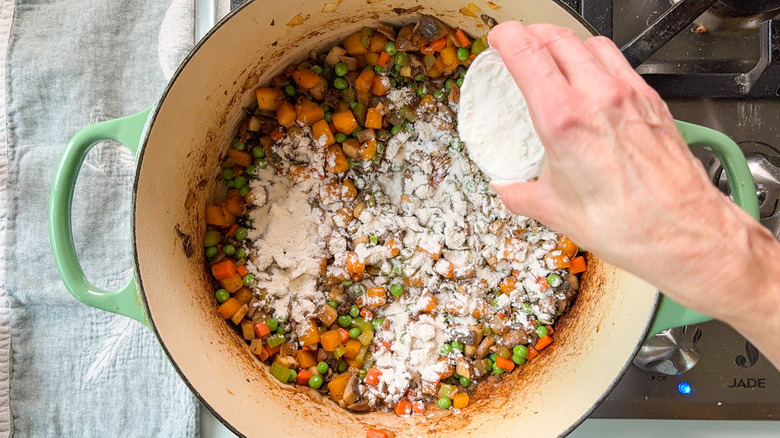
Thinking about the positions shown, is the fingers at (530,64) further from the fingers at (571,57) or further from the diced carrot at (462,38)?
the diced carrot at (462,38)

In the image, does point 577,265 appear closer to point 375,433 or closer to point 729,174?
point 729,174

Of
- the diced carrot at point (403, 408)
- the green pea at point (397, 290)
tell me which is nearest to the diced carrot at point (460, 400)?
the diced carrot at point (403, 408)

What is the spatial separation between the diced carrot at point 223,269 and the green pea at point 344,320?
35cm

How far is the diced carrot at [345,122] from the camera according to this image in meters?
1.75

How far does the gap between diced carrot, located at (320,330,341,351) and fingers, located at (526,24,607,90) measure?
42.5 inches

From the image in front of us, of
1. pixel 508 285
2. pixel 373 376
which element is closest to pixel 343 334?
pixel 373 376

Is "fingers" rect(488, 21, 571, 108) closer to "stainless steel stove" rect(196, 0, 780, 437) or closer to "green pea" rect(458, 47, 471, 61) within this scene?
"green pea" rect(458, 47, 471, 61)

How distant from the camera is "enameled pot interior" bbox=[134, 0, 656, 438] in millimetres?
1403

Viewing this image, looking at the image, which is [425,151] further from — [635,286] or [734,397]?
[734,397]

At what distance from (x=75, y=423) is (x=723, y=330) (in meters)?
1.97

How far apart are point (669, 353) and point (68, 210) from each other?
1.59 metres

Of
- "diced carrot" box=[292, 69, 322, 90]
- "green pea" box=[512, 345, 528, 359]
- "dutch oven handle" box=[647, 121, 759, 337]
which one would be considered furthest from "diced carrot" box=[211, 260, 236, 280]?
"dutch oven handle" box=[647, 121, 759, 337]

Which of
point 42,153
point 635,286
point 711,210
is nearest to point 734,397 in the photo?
point 635,286

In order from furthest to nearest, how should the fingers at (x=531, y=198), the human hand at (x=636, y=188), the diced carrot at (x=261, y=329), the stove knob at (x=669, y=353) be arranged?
the diced carrot at (x=261, y=329)
the stove knob at (x=669, y=353)
the fingers at (x=531, y=198)
the human hand at (x=636, y=188)
